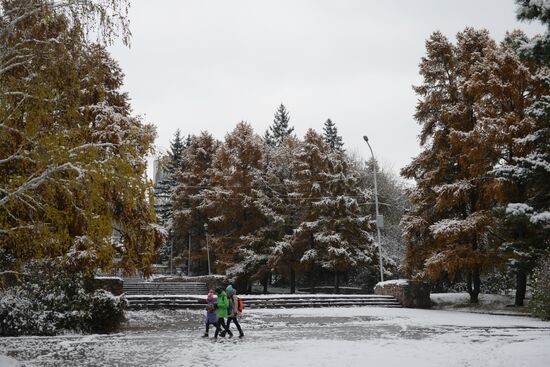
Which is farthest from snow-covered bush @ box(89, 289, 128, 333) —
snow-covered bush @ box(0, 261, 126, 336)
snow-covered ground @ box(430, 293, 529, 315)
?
Answer: snow-covered ground @ box(430, 293, 529, 315)

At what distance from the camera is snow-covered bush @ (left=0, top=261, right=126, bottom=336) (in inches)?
603

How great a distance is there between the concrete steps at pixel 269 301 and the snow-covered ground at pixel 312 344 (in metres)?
4.63

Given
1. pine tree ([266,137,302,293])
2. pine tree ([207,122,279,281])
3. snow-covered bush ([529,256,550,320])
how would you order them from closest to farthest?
snow-covered bush ([529,256,550,320]), pine tree ([266,137,302,293]), pine tree ([207,122,279,281])

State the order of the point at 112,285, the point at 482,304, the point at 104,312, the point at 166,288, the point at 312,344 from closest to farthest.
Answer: the point at 312,344
the point at 104,312
the point at 112,285
the point at 482,304
the point at 166,288

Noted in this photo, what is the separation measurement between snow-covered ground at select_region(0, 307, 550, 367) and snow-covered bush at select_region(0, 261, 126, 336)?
40.1 inches

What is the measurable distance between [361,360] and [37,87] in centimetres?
799

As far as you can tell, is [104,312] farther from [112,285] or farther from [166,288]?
[166,288]

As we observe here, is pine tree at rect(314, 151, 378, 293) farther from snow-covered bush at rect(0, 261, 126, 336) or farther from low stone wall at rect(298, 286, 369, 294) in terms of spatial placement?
snow-covered bush at rect(0, 261, 126, 336)

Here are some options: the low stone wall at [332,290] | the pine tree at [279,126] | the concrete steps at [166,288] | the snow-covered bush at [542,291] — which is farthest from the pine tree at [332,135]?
the snow-covered bush at [542,291]

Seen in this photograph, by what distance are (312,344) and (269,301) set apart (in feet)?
42.7

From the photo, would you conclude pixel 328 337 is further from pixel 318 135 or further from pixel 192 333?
pixel 318 135

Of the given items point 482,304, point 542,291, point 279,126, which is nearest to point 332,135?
point 279,126

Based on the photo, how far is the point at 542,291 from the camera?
60.6 ft

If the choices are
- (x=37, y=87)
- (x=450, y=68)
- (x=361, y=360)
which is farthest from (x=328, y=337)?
(x=450, y=68)
